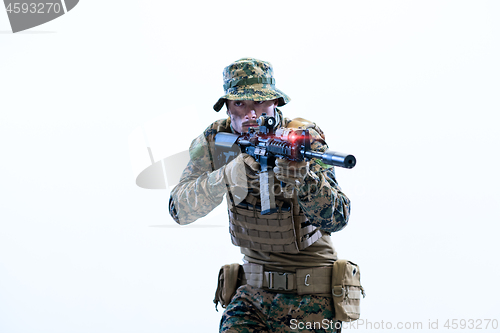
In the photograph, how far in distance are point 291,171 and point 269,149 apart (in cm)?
17

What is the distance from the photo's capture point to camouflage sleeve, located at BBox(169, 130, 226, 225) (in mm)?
2293

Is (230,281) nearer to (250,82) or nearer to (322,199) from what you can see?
(322,199)

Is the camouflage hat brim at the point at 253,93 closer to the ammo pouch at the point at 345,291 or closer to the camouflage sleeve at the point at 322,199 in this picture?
the camouflage sleeve at the point at 322,199

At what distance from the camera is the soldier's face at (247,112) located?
7.85 feet

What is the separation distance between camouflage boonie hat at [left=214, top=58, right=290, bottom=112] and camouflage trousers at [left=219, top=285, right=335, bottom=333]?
880mm

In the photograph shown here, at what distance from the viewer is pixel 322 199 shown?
2010mm

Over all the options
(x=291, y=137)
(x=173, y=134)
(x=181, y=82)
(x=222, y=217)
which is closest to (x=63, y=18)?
(x=181, y=82)

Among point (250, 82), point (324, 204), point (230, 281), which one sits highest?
point (250, 82)

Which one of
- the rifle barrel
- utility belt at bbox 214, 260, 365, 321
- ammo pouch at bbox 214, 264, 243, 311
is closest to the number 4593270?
ammo pouch at bbox 214, 264, 243, 311

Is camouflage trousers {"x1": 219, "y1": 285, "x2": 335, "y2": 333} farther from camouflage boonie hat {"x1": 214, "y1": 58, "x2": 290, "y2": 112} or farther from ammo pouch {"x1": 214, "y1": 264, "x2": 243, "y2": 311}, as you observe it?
camouflage boonie hat {"x1": 214, "y1": 58, "x2": 290, "y2": 112}

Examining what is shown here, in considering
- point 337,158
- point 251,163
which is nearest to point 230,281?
point 251,163

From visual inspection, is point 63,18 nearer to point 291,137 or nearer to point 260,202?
point 260,202

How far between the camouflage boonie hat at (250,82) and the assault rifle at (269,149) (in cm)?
18

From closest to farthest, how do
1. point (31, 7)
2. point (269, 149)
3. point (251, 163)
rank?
point (269, 149) < point (251, 163) < point (31, 7)
